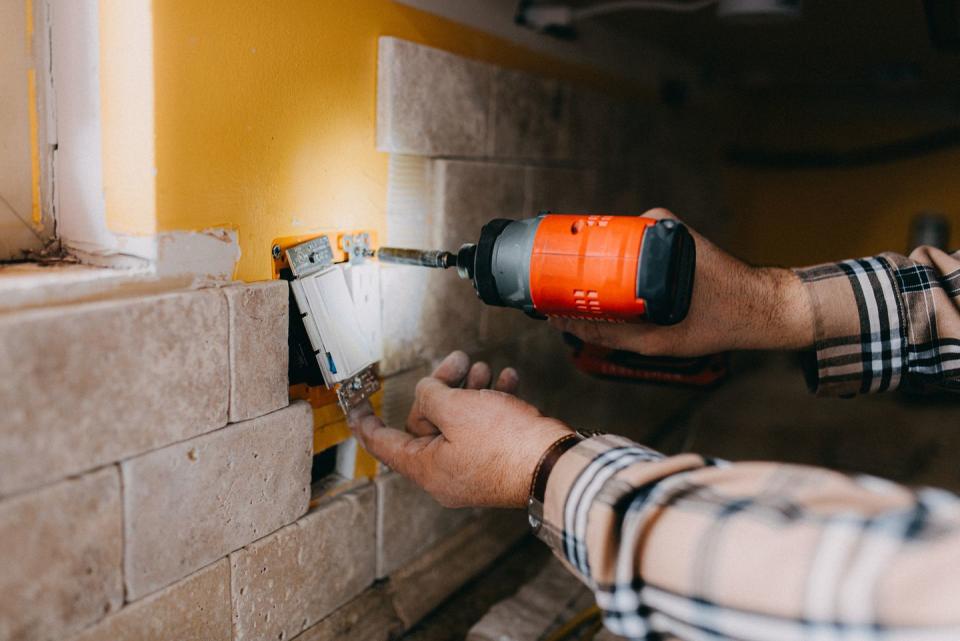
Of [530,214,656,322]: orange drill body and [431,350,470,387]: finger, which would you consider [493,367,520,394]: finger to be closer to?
[431,350,470,387]: finger

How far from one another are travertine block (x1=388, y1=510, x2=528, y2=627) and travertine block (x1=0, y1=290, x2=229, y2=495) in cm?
73

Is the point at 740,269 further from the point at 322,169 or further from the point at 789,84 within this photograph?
the point at 789,84

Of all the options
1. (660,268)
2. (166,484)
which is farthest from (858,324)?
(166,484)

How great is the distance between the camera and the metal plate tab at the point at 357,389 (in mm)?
1305

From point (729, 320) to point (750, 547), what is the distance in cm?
64

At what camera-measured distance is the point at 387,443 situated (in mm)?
1235

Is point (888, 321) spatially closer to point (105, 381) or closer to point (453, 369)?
point (453, 369)

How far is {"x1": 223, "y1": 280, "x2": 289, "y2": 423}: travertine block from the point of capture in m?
1.08

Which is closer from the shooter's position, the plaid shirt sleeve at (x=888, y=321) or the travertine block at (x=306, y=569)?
the travertine block at (x=306, y=569)

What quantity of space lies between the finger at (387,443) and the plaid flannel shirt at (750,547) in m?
0.33

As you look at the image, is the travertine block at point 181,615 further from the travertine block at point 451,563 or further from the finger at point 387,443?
the travertine block at point 451,563

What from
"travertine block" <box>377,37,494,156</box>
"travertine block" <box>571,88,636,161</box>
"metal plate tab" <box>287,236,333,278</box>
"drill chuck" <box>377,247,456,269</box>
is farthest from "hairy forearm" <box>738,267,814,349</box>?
"travertine block" <box>571,88,636,161</box>

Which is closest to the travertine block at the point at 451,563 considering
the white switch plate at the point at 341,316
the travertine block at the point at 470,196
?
the white switch plate at the point at 341,316

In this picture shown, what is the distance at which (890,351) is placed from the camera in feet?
4.33
